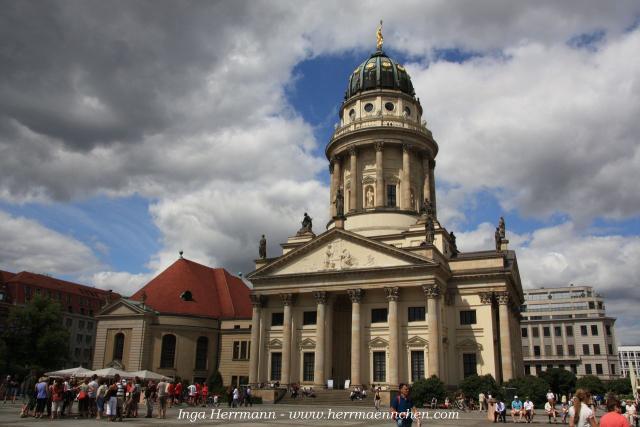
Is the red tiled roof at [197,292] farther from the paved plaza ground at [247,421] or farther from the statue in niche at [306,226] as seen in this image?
the paved plaza ground at [247,421]

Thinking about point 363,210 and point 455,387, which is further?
point 363,210

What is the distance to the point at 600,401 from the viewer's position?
2114 inches

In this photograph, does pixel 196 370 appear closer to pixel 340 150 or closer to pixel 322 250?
pixel 322 250

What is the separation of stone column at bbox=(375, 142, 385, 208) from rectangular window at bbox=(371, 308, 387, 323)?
13293 millimetres

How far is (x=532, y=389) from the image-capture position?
39781 millimetres

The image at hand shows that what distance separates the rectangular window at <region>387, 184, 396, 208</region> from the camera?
193ft

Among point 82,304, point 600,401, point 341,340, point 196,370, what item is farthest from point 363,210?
point 82,304

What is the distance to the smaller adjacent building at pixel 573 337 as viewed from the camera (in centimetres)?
10025

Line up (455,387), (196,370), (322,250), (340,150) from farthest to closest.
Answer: (340,150) < (196,370) < (322,250) < (455,387)

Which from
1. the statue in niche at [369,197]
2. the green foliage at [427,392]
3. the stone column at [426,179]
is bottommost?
the green foliage at [427,392]

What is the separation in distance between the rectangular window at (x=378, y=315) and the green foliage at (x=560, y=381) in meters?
22.1

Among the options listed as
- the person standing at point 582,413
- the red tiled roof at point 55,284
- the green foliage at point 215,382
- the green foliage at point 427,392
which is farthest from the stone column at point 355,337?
the red tiled roof at point 55,284

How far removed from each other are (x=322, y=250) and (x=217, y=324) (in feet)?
57.3

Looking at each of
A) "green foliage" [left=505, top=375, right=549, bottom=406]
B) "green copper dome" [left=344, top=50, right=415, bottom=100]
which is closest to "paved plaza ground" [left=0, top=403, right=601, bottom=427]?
"green foliage" [left=505, top=375, right=549, bottom=406]
